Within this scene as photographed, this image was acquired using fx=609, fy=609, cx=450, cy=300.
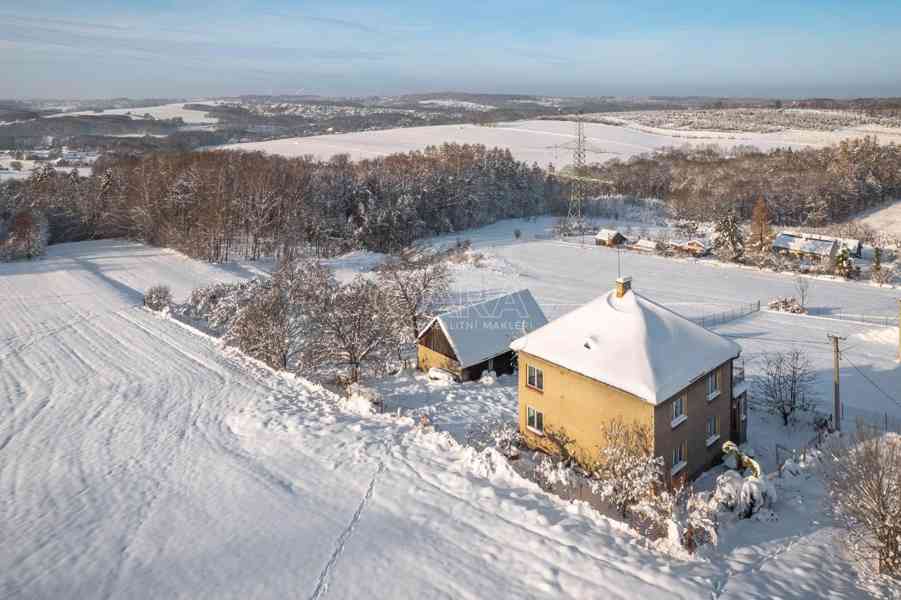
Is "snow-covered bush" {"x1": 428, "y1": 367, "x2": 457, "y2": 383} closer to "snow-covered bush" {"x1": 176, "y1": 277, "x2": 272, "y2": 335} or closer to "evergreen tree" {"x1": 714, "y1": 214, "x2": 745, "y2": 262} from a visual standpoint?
"snow-covered bush" {"x1": 176, "y1": 277, "x2": 272, "y2": 335}

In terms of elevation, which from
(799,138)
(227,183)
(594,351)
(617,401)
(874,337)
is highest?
(799,138)

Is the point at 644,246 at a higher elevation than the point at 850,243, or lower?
lower

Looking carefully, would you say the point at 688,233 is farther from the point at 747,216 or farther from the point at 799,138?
the point at 799,138

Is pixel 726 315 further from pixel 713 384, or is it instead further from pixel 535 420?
pixel 535 420

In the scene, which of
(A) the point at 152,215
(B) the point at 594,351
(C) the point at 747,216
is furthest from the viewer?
(C) the point at 747,216

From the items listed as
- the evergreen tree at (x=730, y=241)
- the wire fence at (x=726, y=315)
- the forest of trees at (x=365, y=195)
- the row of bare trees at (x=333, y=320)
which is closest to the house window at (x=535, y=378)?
the row of bare trees at (x=333, y=320)

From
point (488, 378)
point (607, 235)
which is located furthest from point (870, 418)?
point (607, 235)

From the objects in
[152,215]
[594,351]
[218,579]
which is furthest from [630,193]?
[218,579]
